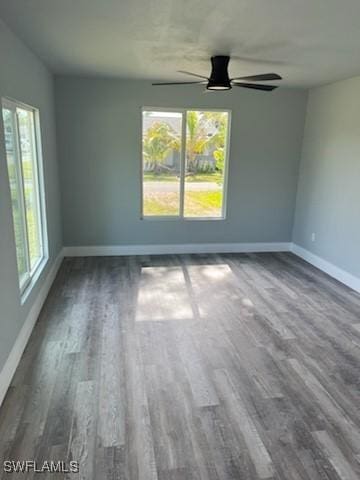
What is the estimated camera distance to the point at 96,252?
539 centimetres

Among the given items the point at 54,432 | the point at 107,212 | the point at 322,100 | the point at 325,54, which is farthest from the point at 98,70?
the point at 54,432

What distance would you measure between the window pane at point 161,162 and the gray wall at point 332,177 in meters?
1.99

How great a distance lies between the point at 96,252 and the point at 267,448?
3941 millimetres

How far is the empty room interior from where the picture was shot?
6.91 ft

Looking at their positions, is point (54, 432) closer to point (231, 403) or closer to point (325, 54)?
point (231, 403)

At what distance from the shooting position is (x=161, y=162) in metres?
5.31

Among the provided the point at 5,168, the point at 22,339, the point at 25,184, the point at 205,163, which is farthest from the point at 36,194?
the point at 205,163

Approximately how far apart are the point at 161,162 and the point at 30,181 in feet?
7.03

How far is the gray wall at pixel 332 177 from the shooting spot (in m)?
4.36

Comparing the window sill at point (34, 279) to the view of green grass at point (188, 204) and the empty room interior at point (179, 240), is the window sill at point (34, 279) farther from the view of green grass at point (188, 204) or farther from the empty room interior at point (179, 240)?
the view of green grass at point (188, 204)

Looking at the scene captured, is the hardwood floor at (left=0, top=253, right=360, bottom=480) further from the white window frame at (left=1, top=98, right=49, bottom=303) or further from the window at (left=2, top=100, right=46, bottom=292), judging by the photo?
the window at (left=2, top=100, right=46, bottom=292)

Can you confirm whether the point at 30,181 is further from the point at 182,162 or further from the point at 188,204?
the point at 188,204

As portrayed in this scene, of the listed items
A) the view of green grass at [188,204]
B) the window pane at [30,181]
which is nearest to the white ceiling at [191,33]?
the window pane at [30,181]

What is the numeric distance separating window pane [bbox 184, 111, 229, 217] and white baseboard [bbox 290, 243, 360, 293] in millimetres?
1401
